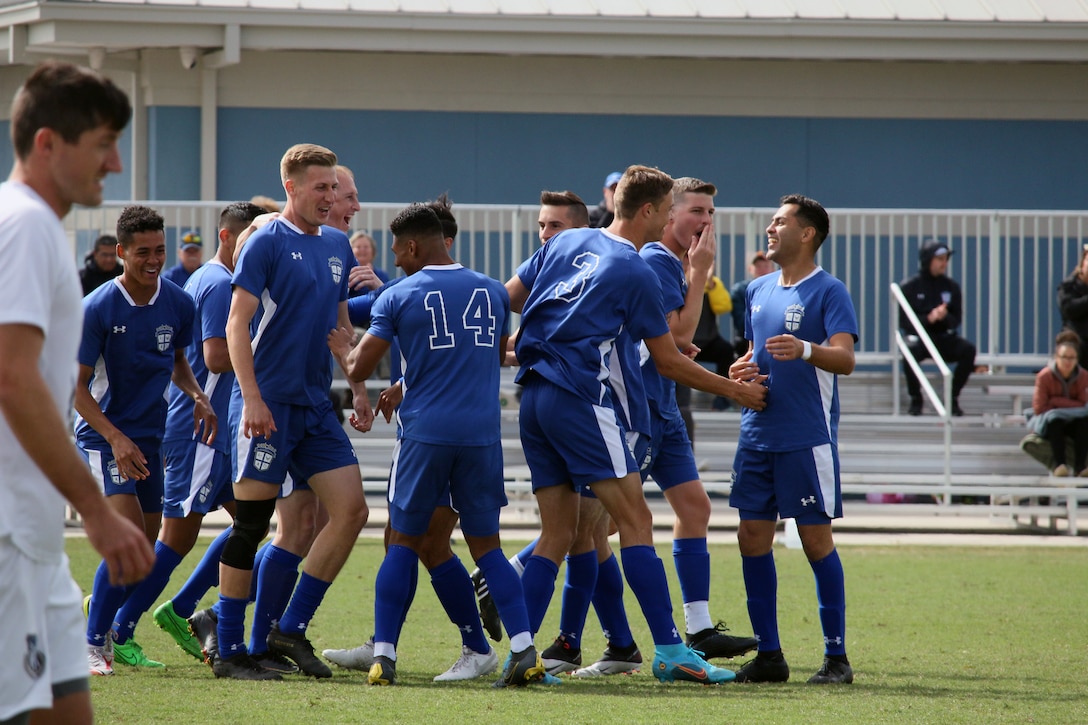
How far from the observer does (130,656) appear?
21.1ft

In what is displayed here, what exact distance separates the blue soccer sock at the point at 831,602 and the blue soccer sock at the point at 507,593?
1351mm

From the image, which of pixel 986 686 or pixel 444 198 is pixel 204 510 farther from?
pixel 986 686

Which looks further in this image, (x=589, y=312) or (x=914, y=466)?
(x=914, y=466)

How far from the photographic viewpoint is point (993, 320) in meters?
14.8

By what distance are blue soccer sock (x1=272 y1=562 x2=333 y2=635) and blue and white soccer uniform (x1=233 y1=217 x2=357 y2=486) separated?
0.47 m

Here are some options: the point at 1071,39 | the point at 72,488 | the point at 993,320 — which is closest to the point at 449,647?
the point at 72,488

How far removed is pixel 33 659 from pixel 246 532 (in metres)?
3.02

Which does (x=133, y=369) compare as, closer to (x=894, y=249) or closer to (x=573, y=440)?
(x=573, y=440)

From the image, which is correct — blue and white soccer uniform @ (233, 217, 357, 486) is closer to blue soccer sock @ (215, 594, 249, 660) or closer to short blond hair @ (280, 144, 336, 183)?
short blond hair @ (280, 144, 336, 183)

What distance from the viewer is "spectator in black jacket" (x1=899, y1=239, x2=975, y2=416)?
1398 centimetres

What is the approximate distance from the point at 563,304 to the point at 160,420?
208cm

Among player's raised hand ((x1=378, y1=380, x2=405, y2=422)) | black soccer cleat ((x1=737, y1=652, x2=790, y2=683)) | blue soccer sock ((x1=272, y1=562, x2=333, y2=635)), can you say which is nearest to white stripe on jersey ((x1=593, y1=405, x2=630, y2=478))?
player's raised hand ((x1=378, y1=380, x2=405, y2=422))

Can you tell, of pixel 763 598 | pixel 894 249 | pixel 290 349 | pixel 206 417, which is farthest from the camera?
pixel 894 249

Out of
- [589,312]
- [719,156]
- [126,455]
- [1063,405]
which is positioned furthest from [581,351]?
[719,156]
